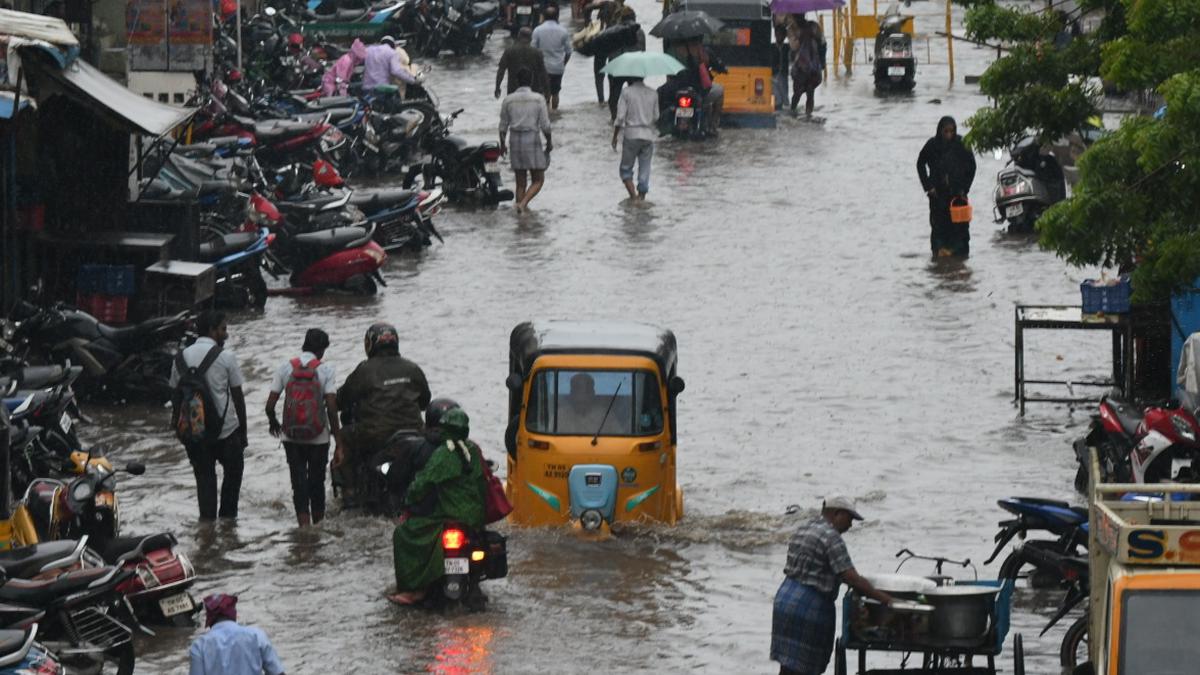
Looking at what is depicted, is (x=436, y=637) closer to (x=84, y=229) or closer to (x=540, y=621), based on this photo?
(x=540, y=621)

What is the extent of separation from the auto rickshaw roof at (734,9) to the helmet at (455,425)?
22.0 m

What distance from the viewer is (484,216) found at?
2727cm

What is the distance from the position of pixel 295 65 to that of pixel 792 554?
78.5 feet

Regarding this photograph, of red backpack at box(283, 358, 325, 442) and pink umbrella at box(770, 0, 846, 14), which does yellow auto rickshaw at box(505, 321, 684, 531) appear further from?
pink umbrella at box(770, 0, 846, 14)

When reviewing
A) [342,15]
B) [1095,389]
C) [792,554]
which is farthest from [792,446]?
[342,15]

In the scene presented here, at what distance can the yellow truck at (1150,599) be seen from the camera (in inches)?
366

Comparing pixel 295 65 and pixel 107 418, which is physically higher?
pixel 295 65

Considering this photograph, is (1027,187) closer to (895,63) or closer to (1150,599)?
(895,63)

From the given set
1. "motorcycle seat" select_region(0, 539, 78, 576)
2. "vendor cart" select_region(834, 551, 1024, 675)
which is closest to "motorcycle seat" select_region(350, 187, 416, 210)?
"motorcycle seat" select_region(0, 539, 78, 576)

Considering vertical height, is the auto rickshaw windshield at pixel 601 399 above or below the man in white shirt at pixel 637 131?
below

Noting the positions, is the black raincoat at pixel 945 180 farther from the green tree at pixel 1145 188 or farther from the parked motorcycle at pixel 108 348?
the green tree at pixel 1145 188

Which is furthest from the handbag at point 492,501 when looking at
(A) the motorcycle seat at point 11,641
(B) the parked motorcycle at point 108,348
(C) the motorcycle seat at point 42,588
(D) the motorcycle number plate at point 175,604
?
(B) the parked motorcycle at point 108,348

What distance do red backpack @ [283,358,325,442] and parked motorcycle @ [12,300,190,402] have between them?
10.2 feet

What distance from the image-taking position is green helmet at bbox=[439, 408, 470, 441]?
1316 centimetres
